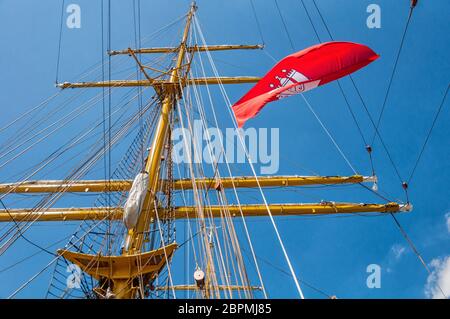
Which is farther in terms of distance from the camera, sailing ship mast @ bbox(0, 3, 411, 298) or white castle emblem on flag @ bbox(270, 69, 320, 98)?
white castle emblem on flag @ bbox(270, 69, 320, 98)

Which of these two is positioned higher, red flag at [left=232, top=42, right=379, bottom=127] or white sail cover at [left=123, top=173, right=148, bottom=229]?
red flag at [left=232, top=42, right=379, bottom=127]

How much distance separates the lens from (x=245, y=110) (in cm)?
541

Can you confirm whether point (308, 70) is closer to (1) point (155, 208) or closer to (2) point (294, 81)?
(2) point (294, 81)

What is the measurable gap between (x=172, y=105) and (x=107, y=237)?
4.29 metres

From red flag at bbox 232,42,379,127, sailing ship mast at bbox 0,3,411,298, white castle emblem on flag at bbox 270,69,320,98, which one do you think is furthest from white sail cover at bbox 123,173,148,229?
white castle emblem on flag at bbox 270,69,320,98

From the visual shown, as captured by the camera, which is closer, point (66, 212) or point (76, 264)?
point (76, 264)

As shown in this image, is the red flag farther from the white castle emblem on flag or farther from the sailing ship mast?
the sailing ship mast

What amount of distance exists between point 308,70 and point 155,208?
3.11 m

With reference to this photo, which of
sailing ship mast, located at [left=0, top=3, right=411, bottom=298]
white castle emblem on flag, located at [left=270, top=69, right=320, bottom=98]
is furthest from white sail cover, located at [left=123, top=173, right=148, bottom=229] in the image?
white castle emblem on flag, located at [left=270, top=69, right=320, bottom=98]

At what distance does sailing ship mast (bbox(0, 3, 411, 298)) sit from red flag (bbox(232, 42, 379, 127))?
0.69 metres

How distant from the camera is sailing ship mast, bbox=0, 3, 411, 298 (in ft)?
17.0
